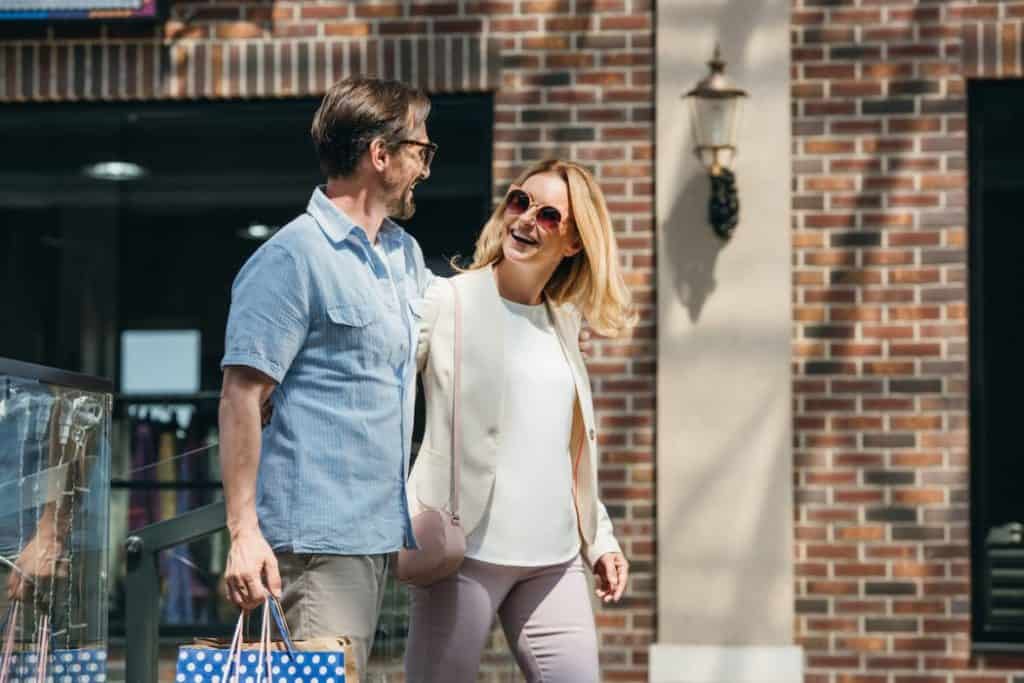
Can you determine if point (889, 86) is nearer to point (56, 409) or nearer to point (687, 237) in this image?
point (687, 237)

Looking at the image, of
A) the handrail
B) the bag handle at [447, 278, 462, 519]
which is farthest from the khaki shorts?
the handrail

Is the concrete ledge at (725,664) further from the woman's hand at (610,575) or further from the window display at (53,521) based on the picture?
the woman's hand at (610,575)

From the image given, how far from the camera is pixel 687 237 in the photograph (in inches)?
297

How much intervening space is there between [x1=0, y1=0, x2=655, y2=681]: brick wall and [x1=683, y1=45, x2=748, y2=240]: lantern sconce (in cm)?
28

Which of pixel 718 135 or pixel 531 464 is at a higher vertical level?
pixel 718 135

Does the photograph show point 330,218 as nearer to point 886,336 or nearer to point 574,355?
point 574,355

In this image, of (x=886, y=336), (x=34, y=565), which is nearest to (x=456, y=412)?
(x=34, y=565)

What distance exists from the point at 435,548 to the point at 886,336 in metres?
4.06

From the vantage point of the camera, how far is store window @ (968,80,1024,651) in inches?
295

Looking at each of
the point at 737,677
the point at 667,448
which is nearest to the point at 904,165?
the point at 667,448

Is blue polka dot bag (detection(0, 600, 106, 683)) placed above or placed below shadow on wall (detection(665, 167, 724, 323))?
below

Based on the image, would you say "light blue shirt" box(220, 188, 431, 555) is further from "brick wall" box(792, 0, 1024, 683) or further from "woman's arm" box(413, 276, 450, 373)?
"brick wall" box(792, 0, 1024, 683)

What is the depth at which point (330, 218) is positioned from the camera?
3.53m

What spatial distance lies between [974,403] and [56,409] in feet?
14.2
